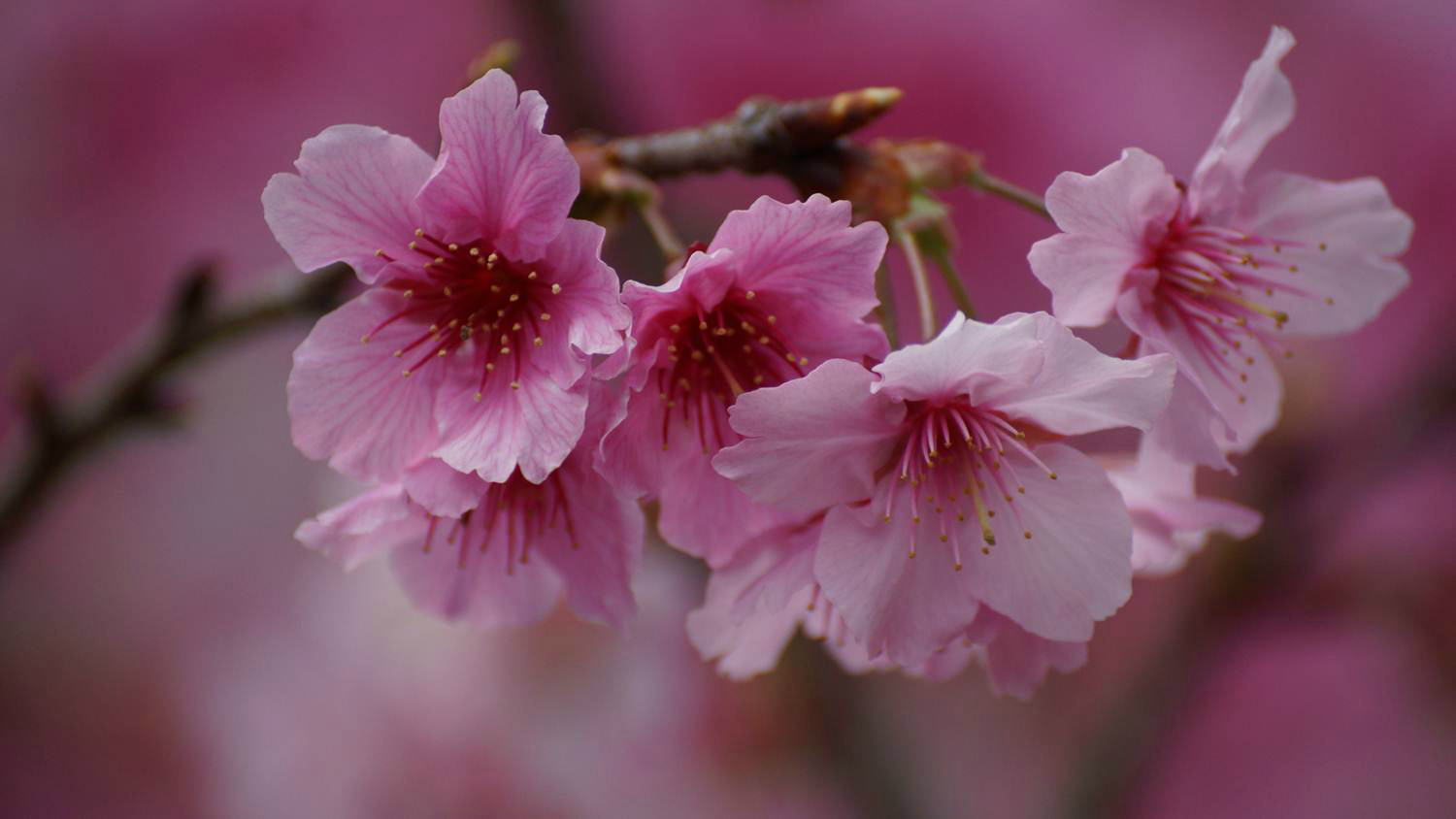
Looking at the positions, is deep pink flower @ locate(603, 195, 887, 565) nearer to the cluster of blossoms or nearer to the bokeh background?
the cluster of blossoms

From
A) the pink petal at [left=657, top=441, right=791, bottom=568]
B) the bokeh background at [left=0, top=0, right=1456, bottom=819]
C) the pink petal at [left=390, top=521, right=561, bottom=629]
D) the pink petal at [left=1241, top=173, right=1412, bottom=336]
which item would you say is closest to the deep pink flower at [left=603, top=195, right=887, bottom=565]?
the pink petal at [left=657, top=441, right=791, bottom=568]

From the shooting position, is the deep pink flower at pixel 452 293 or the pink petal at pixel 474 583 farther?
the pink petal at pixel 474 583

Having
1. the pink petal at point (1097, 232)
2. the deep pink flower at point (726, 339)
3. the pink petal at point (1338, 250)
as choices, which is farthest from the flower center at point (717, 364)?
the pink petal at point (1338, 250)

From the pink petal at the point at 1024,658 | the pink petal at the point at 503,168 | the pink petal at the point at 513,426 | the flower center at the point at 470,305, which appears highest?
the pink petal at the point at 503,168

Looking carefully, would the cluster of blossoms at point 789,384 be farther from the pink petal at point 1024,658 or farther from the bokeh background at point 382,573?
the bokeh background at point 382,573

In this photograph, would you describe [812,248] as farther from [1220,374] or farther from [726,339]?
[1220,374]
